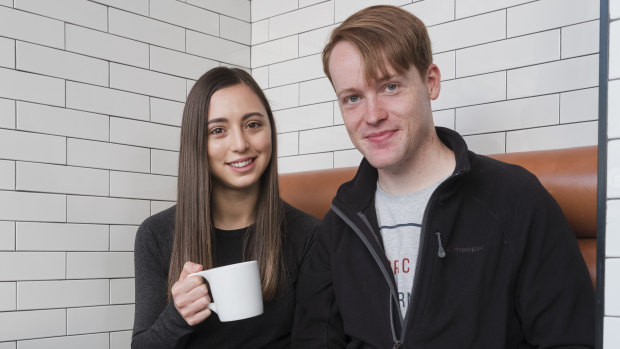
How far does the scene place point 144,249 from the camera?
1529mm

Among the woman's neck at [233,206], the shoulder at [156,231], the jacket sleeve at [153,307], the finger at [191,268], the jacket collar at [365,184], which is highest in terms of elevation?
the jacket collar at [365,184]

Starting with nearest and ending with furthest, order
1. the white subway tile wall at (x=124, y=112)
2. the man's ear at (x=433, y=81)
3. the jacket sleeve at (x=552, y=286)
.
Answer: the jacket sleeve at (x=552, y=286)
the man's ear at (x=433, y=81)
the white subway tile wall at (x=124, y=112)

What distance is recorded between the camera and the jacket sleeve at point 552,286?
105 centimetres

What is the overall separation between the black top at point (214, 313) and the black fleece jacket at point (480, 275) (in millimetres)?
272

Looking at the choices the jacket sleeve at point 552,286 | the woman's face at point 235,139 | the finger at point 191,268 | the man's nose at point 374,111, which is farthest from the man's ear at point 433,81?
the finger at point 191,268

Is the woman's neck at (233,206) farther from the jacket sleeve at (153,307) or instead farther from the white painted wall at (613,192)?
the white painted wall at (613,192)

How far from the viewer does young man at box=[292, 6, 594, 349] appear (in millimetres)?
1090

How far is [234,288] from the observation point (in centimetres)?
117

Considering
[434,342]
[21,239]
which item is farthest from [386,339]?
[21,239]

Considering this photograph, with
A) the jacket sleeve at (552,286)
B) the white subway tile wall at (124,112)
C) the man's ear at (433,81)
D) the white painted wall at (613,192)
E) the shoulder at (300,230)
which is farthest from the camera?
the white subway tile wall at (124,112)

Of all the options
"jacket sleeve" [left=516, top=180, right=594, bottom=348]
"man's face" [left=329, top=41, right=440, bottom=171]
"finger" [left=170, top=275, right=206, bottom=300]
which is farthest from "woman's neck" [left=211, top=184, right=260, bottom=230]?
"jacket sleeve" [left=516, top=180, right=594, bottom=348]

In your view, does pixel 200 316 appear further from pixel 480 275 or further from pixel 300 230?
pixel 480 275

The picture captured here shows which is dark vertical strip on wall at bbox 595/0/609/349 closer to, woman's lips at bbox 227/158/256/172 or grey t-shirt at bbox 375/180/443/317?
grey t-shirt at bbox 375/180/443/317

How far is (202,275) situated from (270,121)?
525 mm
